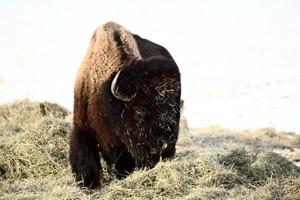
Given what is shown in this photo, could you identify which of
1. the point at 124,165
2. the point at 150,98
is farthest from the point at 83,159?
the point at 150,98

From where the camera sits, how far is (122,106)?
580 cm

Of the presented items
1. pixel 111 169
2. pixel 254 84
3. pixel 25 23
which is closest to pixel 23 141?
pixel 111 169

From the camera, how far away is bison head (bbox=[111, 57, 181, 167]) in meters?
5.50

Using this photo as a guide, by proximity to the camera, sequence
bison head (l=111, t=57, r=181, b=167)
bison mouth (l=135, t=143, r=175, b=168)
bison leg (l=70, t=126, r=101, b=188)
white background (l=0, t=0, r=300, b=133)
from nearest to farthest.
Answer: bison head (l=111, t=57, r=181, b=167), bison mouth (l=135, t=143, r=175, b=168), bison leg (l=70, t=126, r=101, b=188), white background (l=0, t=0, r=300, b=133)

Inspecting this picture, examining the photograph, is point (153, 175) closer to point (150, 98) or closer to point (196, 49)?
point (150, 98)

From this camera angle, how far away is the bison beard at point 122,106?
18.1ft

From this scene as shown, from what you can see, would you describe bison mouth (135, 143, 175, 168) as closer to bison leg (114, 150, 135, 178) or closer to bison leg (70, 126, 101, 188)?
bison leg (114, 150, 135, 178)

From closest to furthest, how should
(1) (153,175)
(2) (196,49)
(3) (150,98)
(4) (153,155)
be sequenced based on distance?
(3) (150,98), (4) (153,155), (1) (153,175), (2) (196,49)

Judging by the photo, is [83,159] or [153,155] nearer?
[153,155]

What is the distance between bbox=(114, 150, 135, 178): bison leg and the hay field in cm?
14

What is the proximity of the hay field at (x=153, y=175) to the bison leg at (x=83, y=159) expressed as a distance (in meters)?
0.15

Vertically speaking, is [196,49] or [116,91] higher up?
[196,49]

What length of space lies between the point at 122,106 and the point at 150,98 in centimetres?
41

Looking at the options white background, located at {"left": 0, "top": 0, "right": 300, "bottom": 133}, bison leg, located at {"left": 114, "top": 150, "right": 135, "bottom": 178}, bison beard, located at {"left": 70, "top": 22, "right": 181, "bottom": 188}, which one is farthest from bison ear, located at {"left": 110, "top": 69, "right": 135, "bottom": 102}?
white background, located at {"left": 0, "top": 0, "right": 300, "bottom": 133}
